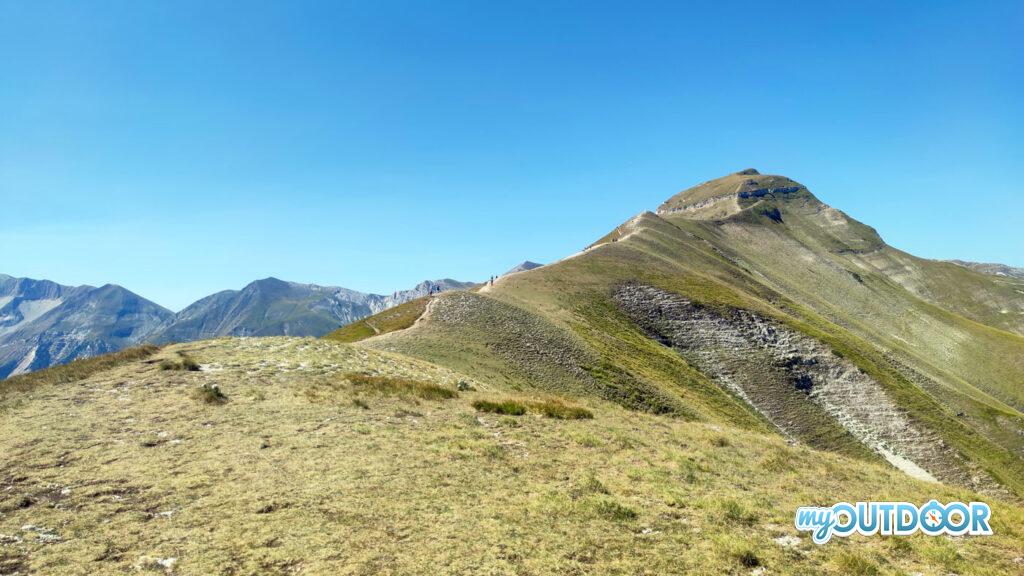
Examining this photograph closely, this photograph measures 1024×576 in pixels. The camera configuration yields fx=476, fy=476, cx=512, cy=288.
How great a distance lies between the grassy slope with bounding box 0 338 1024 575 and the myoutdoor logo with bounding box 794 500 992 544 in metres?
0.55

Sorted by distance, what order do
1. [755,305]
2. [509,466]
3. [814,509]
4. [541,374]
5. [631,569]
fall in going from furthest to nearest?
[755,305], [541,374], [509,466], [814,509], [631,569]

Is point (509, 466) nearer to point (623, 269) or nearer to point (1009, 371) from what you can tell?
point (623, 269)

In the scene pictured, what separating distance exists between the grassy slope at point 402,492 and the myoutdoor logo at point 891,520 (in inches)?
21.7

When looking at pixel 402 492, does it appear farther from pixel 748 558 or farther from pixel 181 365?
pixel 181 365

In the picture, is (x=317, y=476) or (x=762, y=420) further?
(x=762, y=420)

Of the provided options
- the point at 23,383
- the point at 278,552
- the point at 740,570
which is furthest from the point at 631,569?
the point at 23,383

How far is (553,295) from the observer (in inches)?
3255

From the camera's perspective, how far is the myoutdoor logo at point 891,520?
46.8 feet

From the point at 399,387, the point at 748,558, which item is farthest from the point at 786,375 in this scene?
the point at 748,558

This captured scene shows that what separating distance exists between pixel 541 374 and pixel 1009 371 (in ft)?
462

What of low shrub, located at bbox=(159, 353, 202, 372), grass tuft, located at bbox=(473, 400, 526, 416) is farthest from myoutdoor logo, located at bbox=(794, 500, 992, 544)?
low shrub, located at bbox=(159, 353, 202, 372)

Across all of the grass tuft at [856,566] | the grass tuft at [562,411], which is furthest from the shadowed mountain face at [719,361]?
the grass tuft at [856,566]

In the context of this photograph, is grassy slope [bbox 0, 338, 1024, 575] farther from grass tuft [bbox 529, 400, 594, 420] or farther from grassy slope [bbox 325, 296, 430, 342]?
grassy slope [bbox 325, 296, 430, 342]

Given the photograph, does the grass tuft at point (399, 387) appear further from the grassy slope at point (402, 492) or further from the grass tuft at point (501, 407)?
the grass tuft at point (501, 407)
